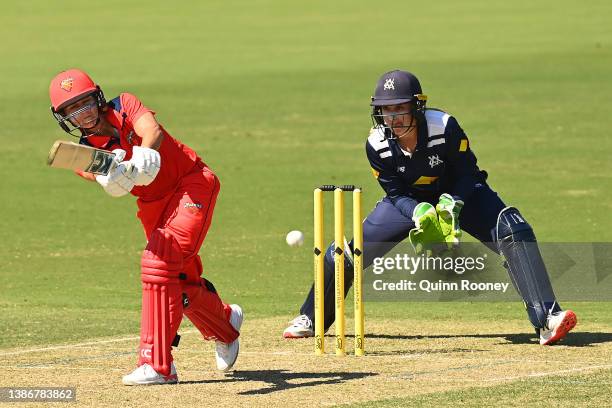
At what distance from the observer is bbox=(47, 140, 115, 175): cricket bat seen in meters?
8.17

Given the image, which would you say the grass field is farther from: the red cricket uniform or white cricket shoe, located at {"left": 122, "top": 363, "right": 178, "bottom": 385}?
the red cricket uniform

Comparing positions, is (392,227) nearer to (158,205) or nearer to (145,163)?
(158,205)

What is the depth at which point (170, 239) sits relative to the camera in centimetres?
877

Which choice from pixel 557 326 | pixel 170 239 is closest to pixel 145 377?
pixel 170 239

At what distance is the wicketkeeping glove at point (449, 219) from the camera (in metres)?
9.91

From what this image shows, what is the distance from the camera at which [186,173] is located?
9164mm

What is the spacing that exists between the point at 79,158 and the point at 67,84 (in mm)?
732

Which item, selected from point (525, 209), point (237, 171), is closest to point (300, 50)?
point (237, 171)

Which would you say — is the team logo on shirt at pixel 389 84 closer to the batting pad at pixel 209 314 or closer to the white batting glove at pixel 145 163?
the batting pad at pixel 209 314

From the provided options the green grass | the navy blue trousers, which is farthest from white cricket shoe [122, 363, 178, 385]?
the navy blue trousers

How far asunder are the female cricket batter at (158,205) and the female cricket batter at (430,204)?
1527 mm

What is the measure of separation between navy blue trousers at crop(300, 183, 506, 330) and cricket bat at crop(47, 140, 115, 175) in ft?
8.56

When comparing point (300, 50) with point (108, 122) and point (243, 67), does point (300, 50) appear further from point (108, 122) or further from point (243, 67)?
point (108, 122)

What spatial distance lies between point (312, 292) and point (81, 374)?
2.25 meters
